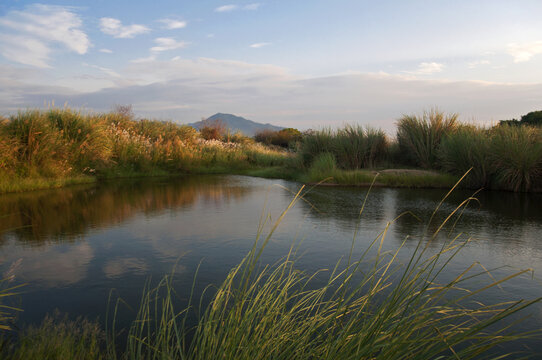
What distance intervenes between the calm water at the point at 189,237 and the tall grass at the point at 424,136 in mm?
3851

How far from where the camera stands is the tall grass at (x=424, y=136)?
12164 mm

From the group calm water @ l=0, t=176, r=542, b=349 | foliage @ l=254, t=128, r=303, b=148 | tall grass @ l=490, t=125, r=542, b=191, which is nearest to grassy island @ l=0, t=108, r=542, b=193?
tall grass @ l=490, t=125, r=542, b=191

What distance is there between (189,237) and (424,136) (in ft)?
33.7

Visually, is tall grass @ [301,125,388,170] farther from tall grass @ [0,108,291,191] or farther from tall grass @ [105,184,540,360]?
tall grass @ [105,184,540,360]

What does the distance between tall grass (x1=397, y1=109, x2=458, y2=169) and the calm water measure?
385 centimetres

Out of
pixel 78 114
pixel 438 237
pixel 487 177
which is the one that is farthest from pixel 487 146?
pixel 78 114

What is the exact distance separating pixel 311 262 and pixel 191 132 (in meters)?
17.5

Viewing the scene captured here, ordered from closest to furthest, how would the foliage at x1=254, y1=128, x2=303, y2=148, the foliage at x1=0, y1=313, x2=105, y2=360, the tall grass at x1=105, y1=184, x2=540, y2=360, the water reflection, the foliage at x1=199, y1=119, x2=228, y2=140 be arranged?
the tall grass at x1=105, y1=184, x2=540, y2=360, the foliage at x1=0, y1=313, x2=105, y2=360, the water reflection, the foliage at x1=199, y1=119, x2=228, y2=140, the foliage at x1=254, y1=128, x2=303, y2=148

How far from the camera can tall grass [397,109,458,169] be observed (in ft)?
39.9

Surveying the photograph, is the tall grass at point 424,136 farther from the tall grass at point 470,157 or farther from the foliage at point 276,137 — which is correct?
the foliage at point 276,137

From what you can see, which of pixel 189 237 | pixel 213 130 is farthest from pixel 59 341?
pixel 213 130

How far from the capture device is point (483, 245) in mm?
4379

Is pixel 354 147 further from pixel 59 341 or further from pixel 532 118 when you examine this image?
pixel 532 118

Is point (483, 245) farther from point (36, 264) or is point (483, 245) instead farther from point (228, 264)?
point (36, 264)
